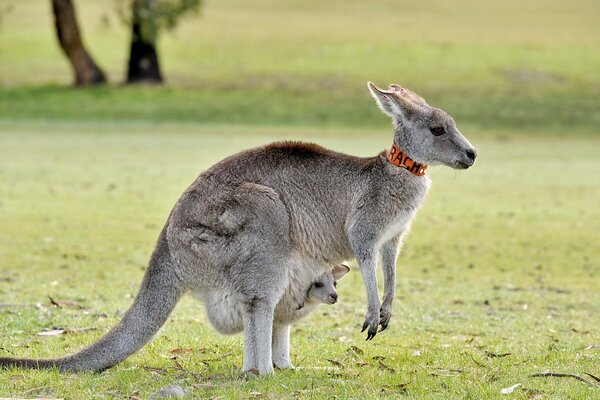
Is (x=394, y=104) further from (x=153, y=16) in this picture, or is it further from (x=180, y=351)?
(x=153, y=16)

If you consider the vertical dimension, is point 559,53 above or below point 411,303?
below

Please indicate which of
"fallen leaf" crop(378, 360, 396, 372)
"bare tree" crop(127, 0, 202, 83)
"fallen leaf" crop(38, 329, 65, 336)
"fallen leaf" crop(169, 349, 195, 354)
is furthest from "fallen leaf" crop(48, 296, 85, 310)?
"bare tree" crop(127, 0, 202, 83)

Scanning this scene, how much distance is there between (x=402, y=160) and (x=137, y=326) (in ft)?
6.79

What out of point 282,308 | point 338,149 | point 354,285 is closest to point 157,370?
point 282,308

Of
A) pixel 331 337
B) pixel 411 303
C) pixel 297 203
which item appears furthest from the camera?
pixel 411 303

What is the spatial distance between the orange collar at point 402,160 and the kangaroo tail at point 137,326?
1628mm

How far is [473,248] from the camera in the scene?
14023 mm

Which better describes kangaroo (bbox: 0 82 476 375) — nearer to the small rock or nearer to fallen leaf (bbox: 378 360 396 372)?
fallen leaf (bbox: 378 360 396 372)

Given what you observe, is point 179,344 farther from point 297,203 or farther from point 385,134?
point 385,134

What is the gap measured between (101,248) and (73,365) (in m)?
6.79

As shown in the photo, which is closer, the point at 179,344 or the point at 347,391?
the point at 347,391

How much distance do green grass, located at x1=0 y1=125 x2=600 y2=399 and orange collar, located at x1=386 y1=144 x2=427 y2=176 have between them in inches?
51.4

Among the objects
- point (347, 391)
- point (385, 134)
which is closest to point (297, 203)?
point (347, 391)

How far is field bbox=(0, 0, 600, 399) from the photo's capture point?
7.30m
